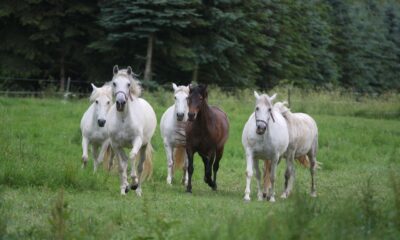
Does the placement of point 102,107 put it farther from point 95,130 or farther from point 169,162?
point 169,162

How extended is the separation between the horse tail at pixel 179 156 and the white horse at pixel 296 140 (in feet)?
8.33

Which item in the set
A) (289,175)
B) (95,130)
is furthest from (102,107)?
(289,175)

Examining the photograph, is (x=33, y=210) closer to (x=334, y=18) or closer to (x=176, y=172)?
(x=176, y=172)

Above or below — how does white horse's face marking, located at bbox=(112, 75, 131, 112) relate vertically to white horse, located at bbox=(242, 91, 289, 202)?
above

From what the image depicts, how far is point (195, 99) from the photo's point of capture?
13141mm

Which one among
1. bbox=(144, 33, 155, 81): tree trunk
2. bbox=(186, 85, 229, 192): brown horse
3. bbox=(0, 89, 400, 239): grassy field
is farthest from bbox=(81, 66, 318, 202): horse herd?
bbox=(144, 33, 155, 81): tree trunk

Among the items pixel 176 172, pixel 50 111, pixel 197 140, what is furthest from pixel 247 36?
pixel 197 140

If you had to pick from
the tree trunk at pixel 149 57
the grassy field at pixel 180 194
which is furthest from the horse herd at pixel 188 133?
the tree trunk at pixel 149 57

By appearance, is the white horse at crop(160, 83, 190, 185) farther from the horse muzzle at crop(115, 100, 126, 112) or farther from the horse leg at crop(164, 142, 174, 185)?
the horse muzzle at crop(115, 100, 126, 112)

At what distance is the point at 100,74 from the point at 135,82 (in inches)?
978

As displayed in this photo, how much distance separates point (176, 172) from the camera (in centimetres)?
1633

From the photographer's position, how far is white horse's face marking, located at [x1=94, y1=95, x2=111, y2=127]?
1291 cm

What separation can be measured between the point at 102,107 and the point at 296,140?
386cm

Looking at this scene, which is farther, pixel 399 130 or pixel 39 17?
pixel 39 17
